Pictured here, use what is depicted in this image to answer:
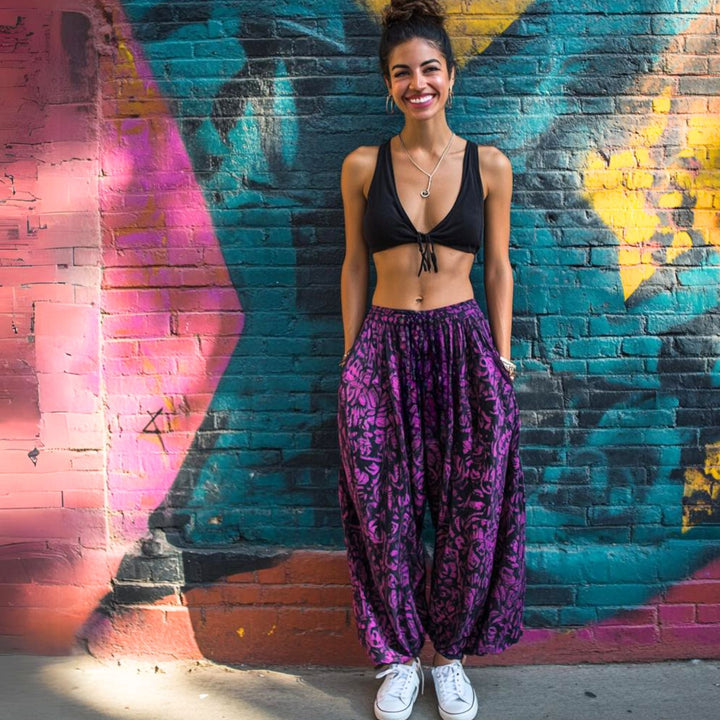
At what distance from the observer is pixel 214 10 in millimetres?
3146

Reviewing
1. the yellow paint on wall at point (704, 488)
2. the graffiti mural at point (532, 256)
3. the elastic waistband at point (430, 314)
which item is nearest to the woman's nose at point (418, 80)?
the graffiti mural at point (532, 256)

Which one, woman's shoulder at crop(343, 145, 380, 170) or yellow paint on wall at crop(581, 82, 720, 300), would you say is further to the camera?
yellow paint on wall at crop(581, 82, 720, 300)

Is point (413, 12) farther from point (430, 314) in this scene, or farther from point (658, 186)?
point (658, 186)

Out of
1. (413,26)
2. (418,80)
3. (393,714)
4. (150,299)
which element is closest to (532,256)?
(418,80)

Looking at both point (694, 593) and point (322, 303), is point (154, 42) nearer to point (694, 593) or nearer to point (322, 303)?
point (322, 303)

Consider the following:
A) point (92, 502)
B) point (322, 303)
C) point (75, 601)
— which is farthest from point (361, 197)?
point (75, 601)

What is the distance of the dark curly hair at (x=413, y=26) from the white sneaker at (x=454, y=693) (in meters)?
2.20

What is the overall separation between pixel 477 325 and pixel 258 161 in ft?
3.75

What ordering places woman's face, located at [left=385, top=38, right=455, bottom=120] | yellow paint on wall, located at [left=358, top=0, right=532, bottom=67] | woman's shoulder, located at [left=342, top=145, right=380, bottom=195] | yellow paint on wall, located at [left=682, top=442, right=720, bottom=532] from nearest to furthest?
woman's face, located at [left=385, top=38, right=455, bottom=120] → woman's shoulder, located at [left=342, top=145, right=380, bottom=195] → yellow paint on wall, located at [left=358, top=0, right=532, bottom=67] → yellow paint on wall, located at [left=682, top=442, right=720, bottom=532]

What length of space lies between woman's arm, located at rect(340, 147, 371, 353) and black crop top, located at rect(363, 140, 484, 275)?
9 centimetres

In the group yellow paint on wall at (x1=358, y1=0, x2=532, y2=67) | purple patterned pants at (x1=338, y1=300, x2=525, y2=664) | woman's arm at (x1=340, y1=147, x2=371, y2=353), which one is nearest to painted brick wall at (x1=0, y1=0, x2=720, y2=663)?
yellow paint on wall at (x1=358, y1=0, x2=532, y2=67)

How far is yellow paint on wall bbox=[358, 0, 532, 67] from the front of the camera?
3107mm

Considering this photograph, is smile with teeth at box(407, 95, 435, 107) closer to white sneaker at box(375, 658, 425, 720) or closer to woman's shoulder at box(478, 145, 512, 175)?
woman's shoulder at box(478, 145, 512, 175)

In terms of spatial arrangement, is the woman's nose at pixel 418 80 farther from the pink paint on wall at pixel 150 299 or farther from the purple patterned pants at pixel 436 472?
the pink paint on wall at pixel 150 299
